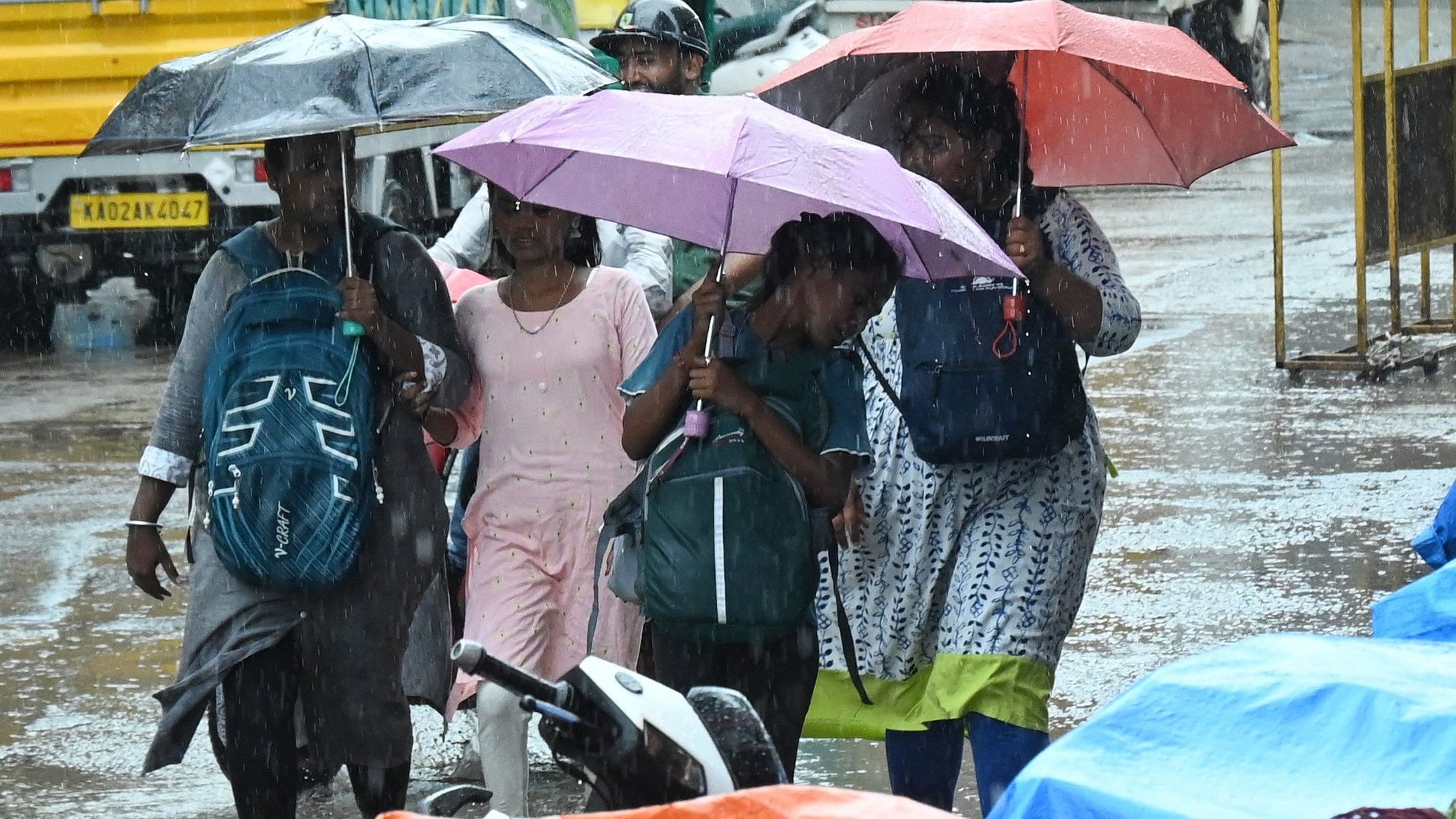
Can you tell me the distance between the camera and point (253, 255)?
14.0 feet

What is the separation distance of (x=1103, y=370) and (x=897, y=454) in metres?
6.87

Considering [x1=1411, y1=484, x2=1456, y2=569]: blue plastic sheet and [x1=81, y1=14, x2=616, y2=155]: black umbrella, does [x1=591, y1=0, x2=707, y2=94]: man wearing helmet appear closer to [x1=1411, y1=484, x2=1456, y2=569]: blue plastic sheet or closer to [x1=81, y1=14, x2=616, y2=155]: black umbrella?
[x1=81, y1=14, x2=616, y2=155]: black umbrella

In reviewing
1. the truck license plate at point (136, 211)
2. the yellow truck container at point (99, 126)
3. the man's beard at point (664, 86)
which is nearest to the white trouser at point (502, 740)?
the man's beard at point (664, 86)

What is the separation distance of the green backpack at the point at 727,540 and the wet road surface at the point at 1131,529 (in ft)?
4.73

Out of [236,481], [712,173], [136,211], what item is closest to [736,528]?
[712,173]

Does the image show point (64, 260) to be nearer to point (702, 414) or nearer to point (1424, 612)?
point (702, 414)

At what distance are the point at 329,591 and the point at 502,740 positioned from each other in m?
0.47

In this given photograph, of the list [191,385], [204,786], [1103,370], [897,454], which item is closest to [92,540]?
[204,786]

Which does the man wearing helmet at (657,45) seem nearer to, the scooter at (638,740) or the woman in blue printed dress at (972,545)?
the woman in blue printed dress at (972,545)

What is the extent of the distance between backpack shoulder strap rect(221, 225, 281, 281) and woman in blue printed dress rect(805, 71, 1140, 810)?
124cm

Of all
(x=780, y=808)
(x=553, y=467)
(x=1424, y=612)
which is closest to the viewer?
(x=780, y=808)

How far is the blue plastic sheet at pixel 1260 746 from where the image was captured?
235 cm

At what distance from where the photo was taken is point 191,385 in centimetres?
429

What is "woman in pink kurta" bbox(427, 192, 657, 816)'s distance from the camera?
443cm
